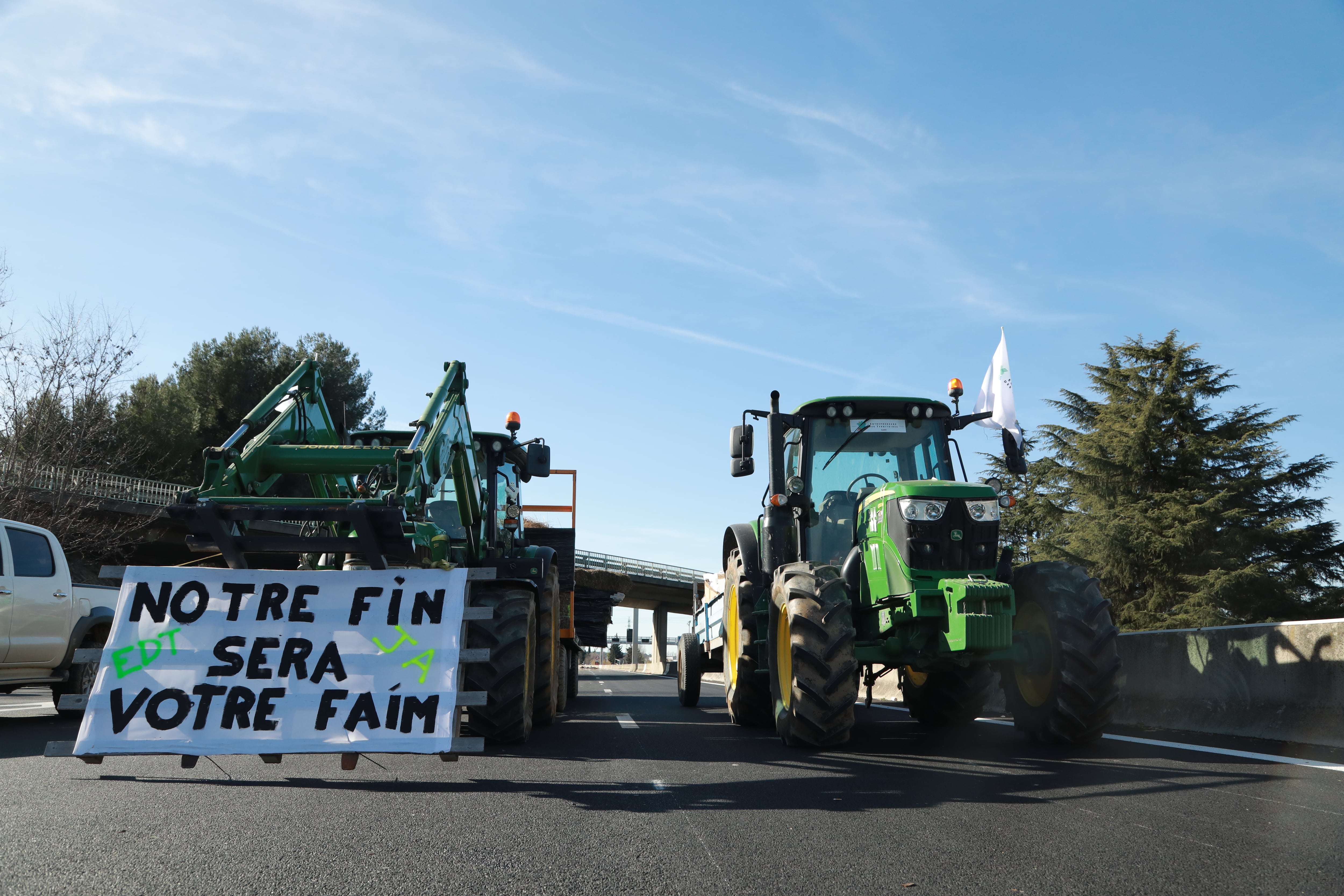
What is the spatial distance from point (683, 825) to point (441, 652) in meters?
1.92

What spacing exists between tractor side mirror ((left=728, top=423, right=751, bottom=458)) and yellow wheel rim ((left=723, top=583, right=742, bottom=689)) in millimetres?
1481

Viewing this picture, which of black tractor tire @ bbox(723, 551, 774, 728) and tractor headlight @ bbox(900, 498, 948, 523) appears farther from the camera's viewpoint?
black tractor tire @ bbox(723, 551, 774, 728)

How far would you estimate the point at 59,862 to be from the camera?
3738mm

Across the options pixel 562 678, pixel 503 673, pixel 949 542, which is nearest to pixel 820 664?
pixel 949 542

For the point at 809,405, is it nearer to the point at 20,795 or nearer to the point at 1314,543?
the point at 20,795

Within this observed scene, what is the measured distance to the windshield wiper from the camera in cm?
907

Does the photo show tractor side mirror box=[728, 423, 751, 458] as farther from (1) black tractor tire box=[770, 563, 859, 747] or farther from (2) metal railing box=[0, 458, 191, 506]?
(2) metal railing box=[0, 458, 191, 506]

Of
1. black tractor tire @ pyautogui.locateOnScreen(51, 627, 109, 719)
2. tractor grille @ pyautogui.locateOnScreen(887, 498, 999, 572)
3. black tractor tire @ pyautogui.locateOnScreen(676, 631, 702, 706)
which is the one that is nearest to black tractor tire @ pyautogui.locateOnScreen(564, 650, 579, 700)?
black tractor tire @ pyautogui.locateOnScreen(676, 631, 702, 706)

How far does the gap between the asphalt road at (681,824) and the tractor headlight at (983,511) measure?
67.6 inches

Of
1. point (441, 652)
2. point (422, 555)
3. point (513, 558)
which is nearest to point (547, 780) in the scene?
point (441, 652)

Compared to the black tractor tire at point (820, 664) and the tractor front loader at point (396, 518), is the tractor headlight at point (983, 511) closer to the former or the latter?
the black tractor tire at point (820, 664)

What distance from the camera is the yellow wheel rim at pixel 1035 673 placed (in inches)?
285

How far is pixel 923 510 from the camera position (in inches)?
287

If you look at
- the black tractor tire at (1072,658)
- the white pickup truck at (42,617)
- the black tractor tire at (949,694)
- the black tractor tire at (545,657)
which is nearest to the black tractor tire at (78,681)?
the white pickup truck at (42,617)
